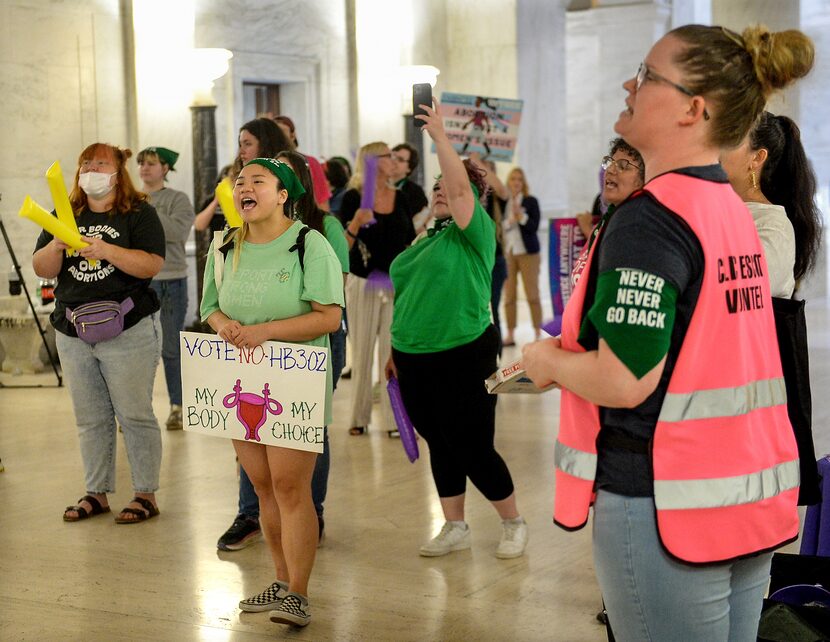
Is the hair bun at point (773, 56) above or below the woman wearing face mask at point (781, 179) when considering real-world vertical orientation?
above

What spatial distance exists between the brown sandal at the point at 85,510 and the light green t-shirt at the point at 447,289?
2040mm

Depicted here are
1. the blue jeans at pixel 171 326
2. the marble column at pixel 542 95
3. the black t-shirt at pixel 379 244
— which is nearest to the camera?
the black t-shirt at pixel 379 244

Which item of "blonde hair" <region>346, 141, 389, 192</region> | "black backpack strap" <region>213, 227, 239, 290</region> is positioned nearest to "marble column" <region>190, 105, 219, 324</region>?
"blonde hair" <region>346, 141, 389, 192</region>

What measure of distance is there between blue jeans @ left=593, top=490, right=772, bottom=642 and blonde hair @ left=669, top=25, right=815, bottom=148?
0.73 m

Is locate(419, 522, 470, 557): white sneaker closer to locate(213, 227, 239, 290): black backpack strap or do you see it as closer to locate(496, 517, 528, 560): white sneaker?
locate(496, 517, 528, 560): white sneaker

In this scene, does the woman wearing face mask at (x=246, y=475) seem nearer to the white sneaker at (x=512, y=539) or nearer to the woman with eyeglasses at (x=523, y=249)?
the white sneaker at (x=512, y=539)

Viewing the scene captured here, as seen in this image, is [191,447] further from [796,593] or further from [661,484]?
[661,484]

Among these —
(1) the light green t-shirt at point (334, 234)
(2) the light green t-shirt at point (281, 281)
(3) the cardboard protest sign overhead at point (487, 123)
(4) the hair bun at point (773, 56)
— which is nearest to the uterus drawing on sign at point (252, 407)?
(2) the light green t-shirt at point (281, 281)

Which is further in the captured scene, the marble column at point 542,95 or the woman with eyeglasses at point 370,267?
the marble column at point 542,95

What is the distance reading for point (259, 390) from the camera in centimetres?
459

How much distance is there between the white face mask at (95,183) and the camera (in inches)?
233

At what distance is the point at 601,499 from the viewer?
2289mm

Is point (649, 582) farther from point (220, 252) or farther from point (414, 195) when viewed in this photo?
point (414, 195)

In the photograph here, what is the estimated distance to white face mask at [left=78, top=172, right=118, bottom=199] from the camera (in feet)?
19.4
